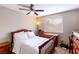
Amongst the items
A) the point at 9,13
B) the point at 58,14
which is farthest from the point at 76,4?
the point at 9,13

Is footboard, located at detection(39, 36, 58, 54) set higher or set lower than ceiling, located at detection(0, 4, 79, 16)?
lower

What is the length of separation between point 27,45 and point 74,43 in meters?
0.67

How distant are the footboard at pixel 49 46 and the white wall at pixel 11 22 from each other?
0.95ft

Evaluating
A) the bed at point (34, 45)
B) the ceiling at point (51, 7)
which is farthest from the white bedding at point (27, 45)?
the ceiling at point (51, 7)

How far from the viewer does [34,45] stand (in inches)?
51.0

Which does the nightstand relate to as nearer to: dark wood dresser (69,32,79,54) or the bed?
the bed

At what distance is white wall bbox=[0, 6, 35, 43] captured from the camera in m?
1.27

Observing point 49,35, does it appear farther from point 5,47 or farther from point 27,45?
point 5,47

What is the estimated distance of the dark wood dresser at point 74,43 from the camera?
132 cm

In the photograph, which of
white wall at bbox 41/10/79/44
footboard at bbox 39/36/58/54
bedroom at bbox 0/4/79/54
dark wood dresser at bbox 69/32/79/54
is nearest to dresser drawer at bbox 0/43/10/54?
bedroom at bbox 0/4/79/54

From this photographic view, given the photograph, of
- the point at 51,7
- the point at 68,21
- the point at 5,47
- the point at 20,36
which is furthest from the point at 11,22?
the point at 68,21

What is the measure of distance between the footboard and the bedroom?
69 millimetres
